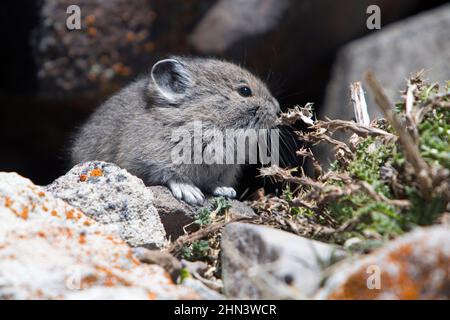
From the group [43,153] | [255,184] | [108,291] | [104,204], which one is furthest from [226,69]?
[43,153]

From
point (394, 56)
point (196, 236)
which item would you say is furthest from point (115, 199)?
point (394, 56)

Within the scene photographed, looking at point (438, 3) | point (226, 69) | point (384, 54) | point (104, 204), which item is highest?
point (438, 3)

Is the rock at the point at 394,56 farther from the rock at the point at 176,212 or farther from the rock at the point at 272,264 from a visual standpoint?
the rock at the point at 272,264

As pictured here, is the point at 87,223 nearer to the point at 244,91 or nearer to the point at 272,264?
the point at 272,264

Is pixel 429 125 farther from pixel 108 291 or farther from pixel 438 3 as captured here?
pixel 438 3

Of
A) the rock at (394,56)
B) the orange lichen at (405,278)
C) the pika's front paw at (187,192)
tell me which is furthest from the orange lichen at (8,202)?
the rock at (394,56)

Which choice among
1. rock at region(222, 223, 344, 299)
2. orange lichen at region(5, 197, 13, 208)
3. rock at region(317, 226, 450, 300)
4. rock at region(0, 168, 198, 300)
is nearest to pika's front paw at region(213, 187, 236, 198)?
rock at region(0, 168, 198, 300)

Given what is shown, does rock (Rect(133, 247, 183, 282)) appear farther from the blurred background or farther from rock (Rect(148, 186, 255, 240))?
the blurred background

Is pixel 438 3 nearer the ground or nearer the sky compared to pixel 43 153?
nearer the sky
